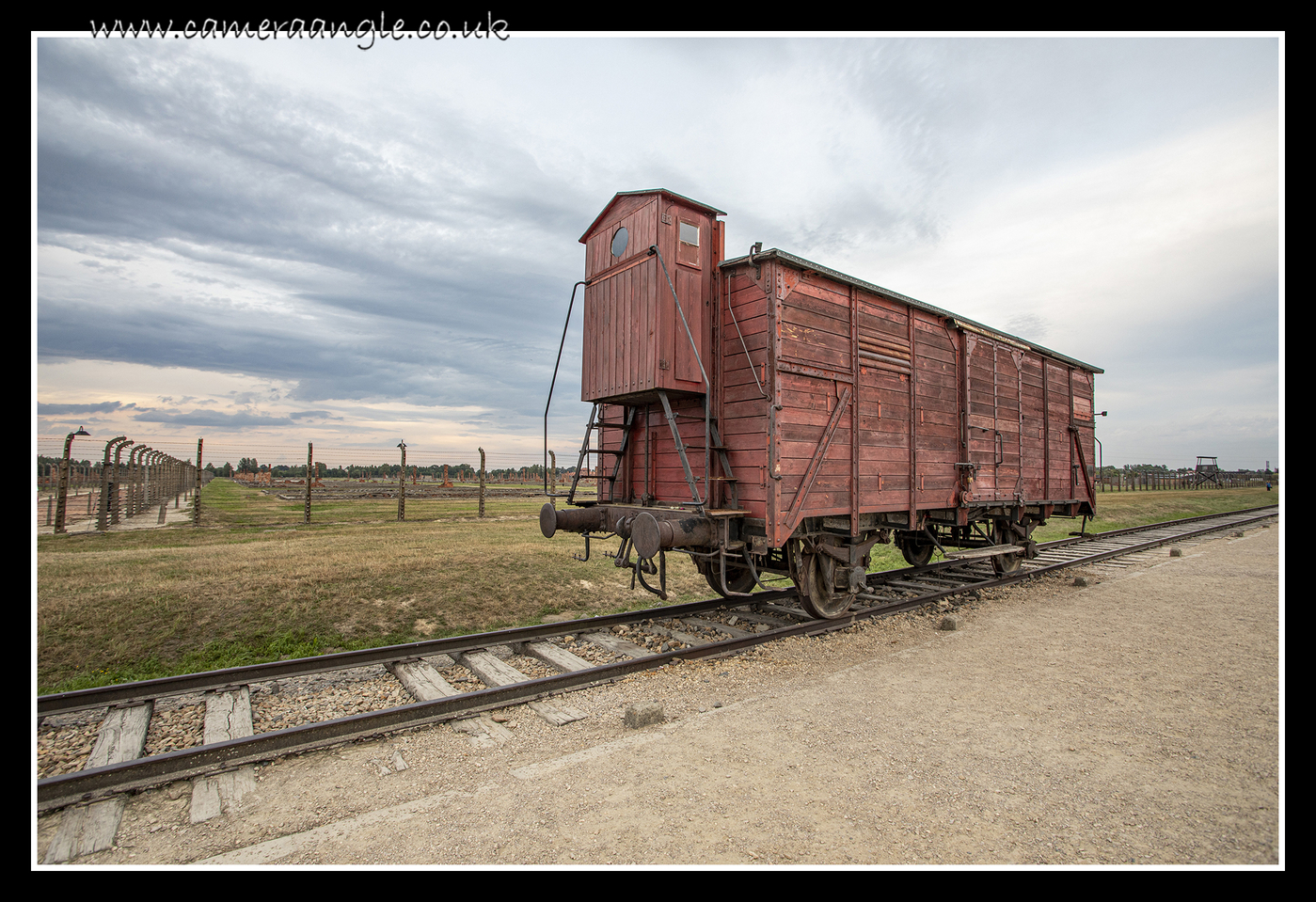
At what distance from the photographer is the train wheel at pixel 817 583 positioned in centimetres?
718

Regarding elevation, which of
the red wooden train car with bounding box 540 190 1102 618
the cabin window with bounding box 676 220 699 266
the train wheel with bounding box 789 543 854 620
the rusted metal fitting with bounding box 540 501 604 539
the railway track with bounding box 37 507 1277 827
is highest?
the cabin window with bounding box 676 220 699 266

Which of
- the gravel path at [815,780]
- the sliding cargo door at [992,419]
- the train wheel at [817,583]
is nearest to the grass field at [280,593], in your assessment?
the train wheel at [817,583]

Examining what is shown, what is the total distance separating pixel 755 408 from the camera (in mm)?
6605

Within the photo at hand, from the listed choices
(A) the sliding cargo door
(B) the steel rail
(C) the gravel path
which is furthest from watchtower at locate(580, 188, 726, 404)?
(A) the sliding cargo door

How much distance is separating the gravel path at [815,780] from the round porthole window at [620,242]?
16.3 ft

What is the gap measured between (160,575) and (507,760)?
734 cm

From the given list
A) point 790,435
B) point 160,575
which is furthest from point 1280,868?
point 160,575

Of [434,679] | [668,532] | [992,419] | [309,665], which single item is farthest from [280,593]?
[992,419]

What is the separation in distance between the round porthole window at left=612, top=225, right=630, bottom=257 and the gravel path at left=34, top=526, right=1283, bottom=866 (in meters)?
4.97

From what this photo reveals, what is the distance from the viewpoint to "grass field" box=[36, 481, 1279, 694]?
6.28m

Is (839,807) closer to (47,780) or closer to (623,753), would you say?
(623,753)

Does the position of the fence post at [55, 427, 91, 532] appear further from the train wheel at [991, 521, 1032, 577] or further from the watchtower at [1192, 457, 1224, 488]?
the watchtower at [1192, 457, 1224, 488]

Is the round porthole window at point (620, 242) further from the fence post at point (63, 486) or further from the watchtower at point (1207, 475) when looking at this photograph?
the watchtower at point (1207, 475)

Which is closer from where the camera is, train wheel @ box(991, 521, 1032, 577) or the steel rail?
the steel rail
